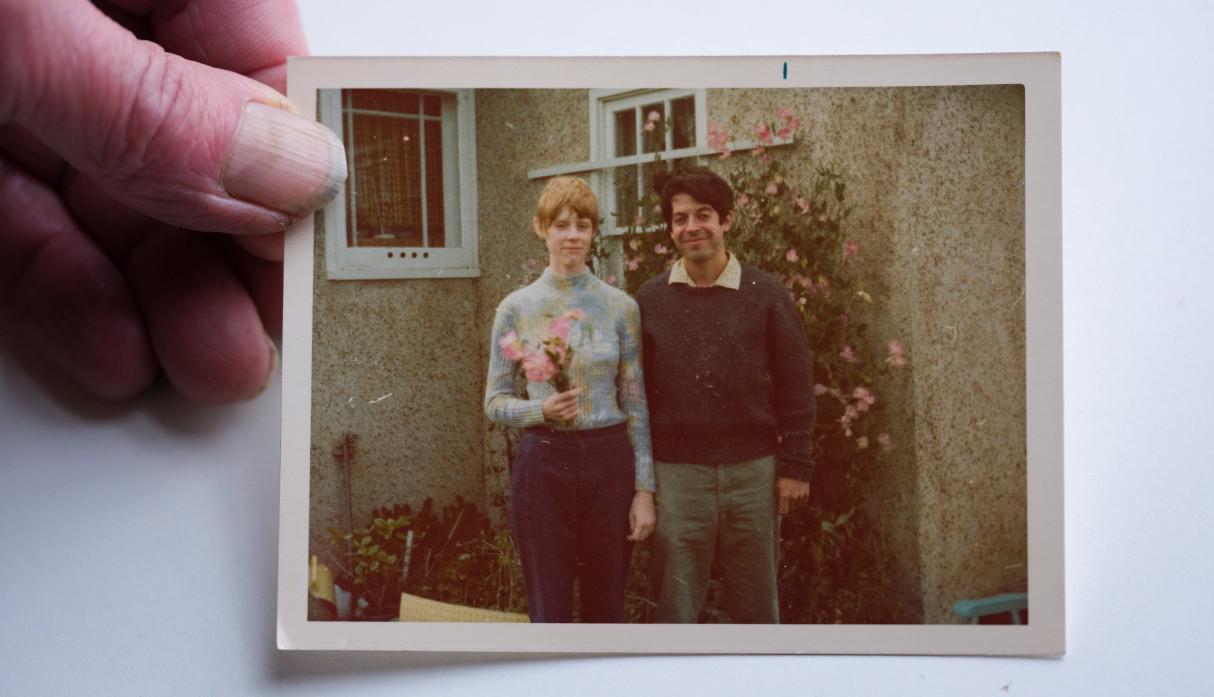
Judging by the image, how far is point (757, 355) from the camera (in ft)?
2.95

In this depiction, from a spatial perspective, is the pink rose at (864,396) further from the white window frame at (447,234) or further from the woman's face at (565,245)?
the white window frame at (447,234)

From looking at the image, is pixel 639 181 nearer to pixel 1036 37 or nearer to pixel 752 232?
pixel 752 232

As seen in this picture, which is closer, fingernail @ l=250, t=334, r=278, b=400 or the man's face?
the man's face

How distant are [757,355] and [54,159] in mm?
919

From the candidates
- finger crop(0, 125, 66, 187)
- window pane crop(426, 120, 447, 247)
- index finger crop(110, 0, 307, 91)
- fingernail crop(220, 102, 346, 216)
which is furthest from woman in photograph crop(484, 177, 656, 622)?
finger crop(0, 125, 66, 187)

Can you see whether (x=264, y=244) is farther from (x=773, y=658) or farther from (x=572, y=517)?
(x=773, y=658)

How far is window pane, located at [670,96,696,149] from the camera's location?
2.97ft

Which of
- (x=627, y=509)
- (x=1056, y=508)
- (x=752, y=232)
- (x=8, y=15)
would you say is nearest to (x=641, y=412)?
(x=627, y=509)

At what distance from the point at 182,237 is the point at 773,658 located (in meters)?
0.89

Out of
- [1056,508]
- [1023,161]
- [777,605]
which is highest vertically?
[1023,161]

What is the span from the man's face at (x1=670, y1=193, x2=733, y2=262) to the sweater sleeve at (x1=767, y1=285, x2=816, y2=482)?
3.6 inches

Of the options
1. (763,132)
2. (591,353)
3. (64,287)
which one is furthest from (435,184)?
(64,287)

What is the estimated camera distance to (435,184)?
0.91m

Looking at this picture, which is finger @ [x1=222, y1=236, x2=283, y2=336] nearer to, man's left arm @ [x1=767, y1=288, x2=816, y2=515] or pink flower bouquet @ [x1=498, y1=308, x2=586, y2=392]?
pink flower bouquet @ [x1=498, y1=308, x2=586, y2=392]
